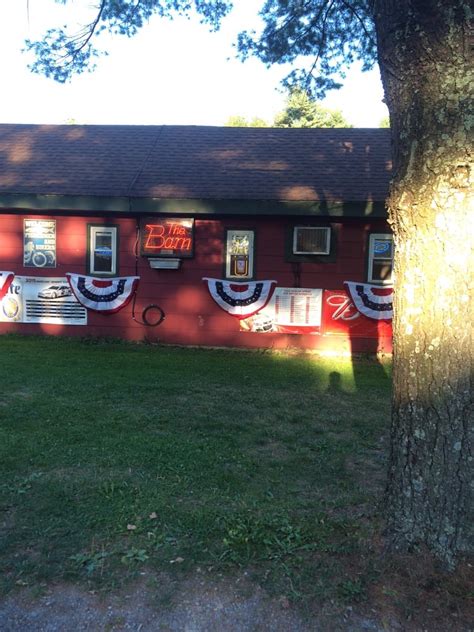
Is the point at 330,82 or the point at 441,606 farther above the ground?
the point at 330,82

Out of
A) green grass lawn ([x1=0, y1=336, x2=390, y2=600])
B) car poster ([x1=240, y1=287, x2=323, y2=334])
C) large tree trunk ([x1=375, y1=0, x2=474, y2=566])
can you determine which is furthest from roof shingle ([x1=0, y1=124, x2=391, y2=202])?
large tree trunk ([x1=375, y1=0, x2=474, y2=566])

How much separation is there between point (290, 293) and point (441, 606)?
7.76 metres

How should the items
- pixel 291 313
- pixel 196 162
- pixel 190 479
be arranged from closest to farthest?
pixel 190 479 → pixel 291 313 → pixel 196 162

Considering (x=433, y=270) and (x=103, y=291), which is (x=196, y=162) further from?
(x=433, y=270)

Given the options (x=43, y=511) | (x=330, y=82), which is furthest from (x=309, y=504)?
(x=330, y=82)

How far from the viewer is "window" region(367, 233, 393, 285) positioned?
9812mm

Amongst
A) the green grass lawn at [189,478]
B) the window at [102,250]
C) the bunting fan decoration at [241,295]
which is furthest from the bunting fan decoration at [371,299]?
the window at [102,250]

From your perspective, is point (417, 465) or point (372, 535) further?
point (372, 535)

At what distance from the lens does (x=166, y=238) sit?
10.1 meters

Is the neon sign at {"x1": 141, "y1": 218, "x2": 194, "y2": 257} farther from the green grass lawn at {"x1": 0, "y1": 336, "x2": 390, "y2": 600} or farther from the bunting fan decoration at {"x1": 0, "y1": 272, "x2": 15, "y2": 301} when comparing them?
the green grass lawn at {"x1": 0, "y1": 336, "x2": 390, "y2": 600}

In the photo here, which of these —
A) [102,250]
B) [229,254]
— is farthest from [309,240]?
[102,250]

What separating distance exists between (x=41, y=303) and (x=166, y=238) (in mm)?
2811

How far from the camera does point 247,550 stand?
292 cm

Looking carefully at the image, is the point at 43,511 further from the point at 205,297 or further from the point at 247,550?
the point at 205,297
